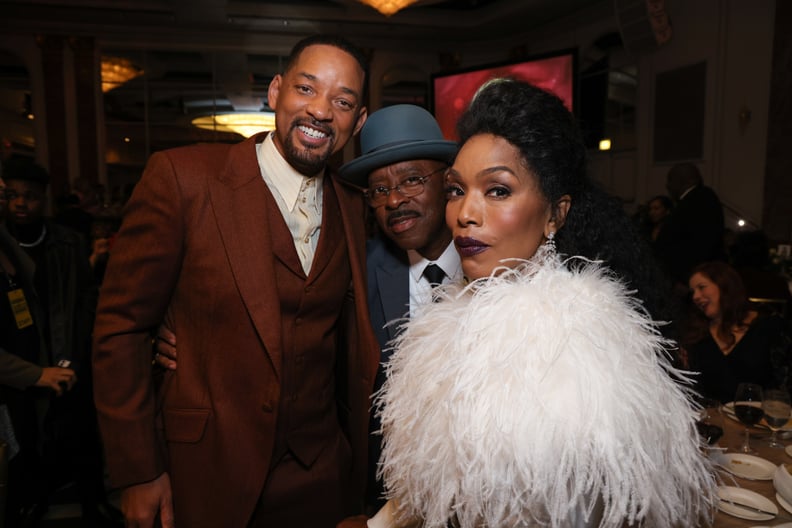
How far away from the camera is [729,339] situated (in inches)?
125

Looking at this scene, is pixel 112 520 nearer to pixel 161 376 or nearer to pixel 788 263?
pixel 161 376

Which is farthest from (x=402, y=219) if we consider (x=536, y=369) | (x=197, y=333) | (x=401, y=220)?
(x=536, y=369)

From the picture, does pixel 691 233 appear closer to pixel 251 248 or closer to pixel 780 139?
pixel 780 139

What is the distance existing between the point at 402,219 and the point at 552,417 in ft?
3.49

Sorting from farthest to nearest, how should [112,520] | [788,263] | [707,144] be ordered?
1. [707,144]
2. [788,263]
3. [112,520]

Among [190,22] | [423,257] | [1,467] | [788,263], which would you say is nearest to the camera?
[1,467]

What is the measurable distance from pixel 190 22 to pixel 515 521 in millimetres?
10016

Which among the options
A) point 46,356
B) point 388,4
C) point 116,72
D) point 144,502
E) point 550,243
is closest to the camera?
point 550,243

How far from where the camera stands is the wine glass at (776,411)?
1827mm

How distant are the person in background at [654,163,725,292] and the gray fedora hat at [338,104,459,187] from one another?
3.51m

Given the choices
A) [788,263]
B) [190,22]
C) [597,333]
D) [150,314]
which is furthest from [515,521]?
[190,22]

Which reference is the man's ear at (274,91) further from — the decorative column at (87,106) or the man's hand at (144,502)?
the decorative column at (87,106)

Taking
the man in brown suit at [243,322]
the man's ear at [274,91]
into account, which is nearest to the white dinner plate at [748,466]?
the man in brown suit at [243,322]

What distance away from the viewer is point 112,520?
9.68 ft
